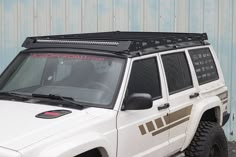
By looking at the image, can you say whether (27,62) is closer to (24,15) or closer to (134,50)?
(134,50)

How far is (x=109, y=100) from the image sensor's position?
4523 mm

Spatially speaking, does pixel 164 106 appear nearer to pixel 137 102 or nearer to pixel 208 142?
pixel 137 102

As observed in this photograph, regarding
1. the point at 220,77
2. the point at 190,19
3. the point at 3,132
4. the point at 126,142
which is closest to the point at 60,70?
the point at 126,142

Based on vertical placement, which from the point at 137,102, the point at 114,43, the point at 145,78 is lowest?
the point at 137,102

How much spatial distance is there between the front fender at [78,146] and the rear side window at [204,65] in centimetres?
233

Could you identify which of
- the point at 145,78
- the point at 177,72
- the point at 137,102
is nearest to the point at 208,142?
the point at 177,72

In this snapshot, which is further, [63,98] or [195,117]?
[195,117]

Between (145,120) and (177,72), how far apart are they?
115 centimetres

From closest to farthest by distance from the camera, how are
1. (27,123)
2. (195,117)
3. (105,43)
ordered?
(27,123) → (105,43) → (195,117)

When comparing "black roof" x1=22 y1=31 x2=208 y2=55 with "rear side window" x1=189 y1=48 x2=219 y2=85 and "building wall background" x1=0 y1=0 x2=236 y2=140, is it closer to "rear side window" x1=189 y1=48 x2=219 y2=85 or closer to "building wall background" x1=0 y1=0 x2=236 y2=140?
"rear side window" x1=189 y1=48 x2=219 y2=85

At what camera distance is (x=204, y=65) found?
6379mm

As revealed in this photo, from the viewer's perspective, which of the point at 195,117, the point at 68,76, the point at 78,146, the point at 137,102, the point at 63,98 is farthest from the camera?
the point at 195,117

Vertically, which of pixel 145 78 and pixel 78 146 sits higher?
pixel 145 78

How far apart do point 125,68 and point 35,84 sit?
98cm
